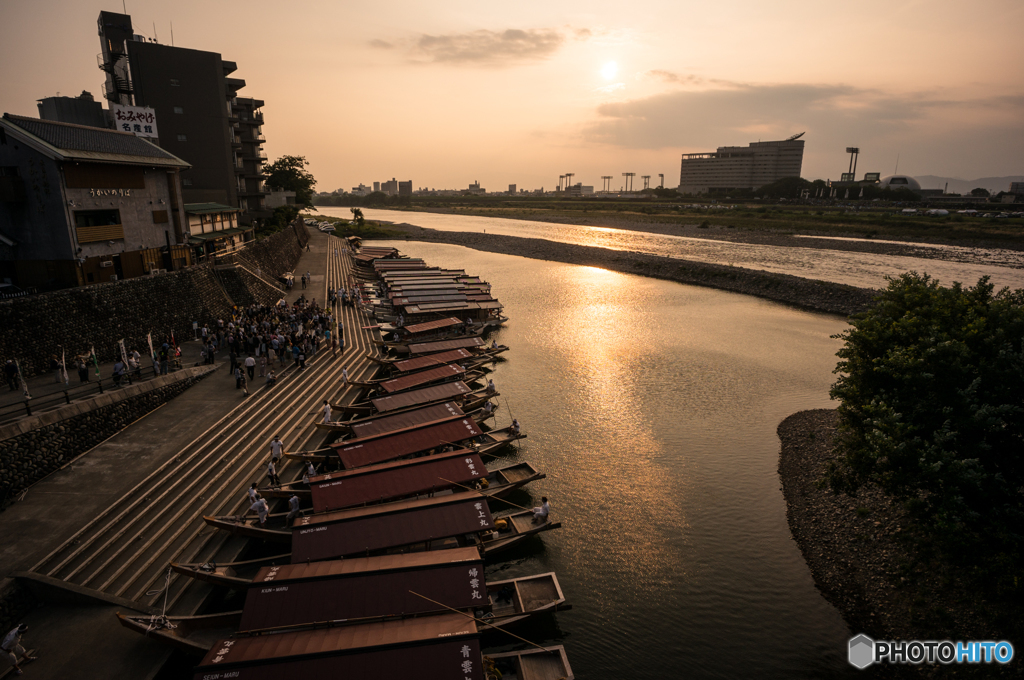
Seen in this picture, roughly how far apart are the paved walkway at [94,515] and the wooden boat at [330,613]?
28.1 inches

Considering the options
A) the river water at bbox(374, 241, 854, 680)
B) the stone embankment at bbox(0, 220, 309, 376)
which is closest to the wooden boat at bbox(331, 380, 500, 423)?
the river water at bbox(374, 241, 854, 680)

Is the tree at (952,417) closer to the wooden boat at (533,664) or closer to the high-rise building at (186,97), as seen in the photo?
the wooden boat at (533,664)

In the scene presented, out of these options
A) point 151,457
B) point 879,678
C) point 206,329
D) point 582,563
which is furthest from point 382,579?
point 206,329

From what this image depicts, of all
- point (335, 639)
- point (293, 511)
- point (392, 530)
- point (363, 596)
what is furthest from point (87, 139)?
point (335, 639)

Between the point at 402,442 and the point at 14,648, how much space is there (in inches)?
539

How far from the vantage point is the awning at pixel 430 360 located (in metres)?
33.4

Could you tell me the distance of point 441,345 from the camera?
38438 millimetres

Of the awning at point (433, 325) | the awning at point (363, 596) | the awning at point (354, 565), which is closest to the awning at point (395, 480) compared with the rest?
the awning at point (354, 565)

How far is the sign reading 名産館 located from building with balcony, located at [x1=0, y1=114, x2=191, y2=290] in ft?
32.3

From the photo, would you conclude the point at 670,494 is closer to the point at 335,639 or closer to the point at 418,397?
A: the point at 418,397

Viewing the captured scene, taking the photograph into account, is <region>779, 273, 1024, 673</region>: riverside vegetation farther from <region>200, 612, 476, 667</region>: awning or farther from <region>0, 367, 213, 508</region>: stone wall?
<region>0, 367, 213, 508</region>: stone wall

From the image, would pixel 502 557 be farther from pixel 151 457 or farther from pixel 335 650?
pixel 151 457

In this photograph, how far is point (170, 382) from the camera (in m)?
25.5

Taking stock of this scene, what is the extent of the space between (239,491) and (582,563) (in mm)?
14701
